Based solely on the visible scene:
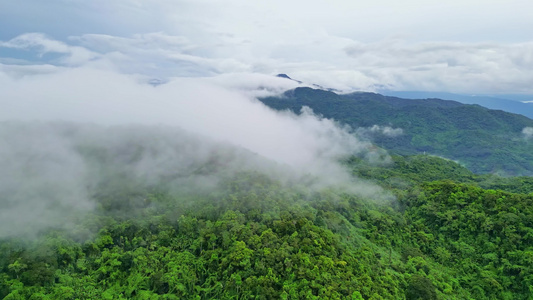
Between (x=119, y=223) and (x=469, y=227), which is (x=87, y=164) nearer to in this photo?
(x=119, y=223)

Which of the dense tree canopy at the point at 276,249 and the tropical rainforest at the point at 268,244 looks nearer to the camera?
the dense tree canopy at the point at 276,249

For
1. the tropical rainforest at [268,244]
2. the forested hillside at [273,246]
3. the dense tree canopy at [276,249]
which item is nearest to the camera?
the dense tree canopy at [276,249]

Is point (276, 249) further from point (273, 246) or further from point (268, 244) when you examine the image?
point (268, 244)

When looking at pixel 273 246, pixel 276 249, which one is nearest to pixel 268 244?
pixel 273 246

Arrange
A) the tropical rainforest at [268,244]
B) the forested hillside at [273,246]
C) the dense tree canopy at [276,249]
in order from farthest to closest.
Answer: the tropical rainforest at [268,244] < the forested hillside at [273,246] < the dense tree canopy at [276,249]
